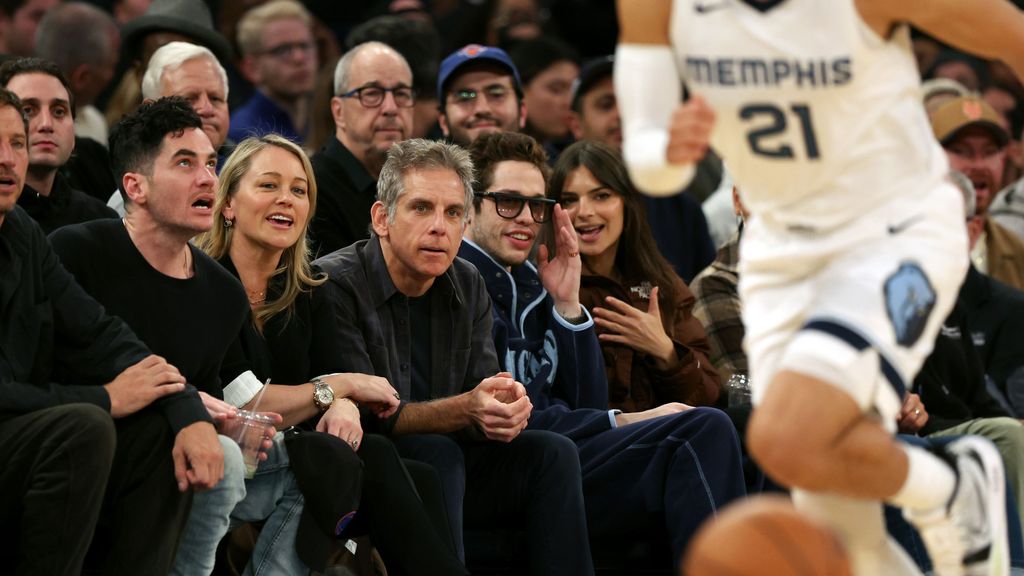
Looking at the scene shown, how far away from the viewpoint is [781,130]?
12.0 ft

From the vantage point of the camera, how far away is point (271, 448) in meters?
4.89

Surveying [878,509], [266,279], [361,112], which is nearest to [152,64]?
[361,112]

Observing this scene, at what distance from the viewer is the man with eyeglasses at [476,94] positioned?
279 inches

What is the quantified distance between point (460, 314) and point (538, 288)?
588 millimetres

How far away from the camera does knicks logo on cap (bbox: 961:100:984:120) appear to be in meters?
7.93

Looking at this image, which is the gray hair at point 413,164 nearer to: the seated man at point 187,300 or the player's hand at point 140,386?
the seated man at point 187,300

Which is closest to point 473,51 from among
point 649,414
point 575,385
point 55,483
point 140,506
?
point 575,385

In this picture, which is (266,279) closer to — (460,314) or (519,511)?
(460,314)

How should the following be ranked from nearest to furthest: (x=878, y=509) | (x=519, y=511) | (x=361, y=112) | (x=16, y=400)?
(x=878, y=509), (x=16, y=400), (x=519, y=511), (x=361, y=112)

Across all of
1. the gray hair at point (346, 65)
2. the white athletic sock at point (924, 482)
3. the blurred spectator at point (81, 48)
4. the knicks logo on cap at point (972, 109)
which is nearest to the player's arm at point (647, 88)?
the white athletic sock at point (924, 482)

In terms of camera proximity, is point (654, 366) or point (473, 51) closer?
point (654, 366)

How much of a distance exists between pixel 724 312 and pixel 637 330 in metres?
0.64

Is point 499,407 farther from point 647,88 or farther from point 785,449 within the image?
point 785,449

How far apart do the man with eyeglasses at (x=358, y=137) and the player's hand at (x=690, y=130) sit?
272cm
